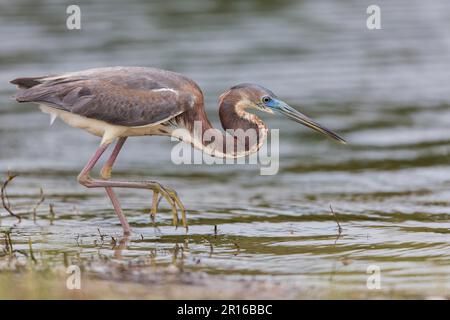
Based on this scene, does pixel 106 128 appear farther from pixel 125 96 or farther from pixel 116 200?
pixel 116 200

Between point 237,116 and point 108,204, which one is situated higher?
point 237,116

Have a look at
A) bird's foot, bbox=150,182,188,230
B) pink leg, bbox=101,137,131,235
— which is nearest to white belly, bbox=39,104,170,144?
pink leg, bbox=101,137,131,235

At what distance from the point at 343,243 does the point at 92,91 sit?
8.92 ft

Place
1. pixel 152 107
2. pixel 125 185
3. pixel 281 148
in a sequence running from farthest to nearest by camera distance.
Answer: pixel 281 148 < pixel 125 185 < pixel 152 107

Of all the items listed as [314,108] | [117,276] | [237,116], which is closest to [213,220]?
[237,116]

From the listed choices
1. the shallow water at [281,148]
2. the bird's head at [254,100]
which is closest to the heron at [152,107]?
the bird's head at [254,100]

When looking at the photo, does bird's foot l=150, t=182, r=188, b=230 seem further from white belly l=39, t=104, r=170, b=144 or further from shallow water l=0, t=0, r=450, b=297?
white belly l=39, t=104, r=170, b=144

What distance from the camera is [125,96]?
897 centimetres

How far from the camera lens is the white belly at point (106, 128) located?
29.9 feet

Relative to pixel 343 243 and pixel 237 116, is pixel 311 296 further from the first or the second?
pixel 237 116

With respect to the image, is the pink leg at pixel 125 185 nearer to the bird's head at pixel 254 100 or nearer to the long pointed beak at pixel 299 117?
the bird's head at pixel 254 100

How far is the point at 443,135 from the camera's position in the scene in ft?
46.1

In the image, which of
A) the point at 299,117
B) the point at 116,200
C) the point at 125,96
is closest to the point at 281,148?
the point at 299,117

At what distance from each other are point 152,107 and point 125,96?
0.98 feet
